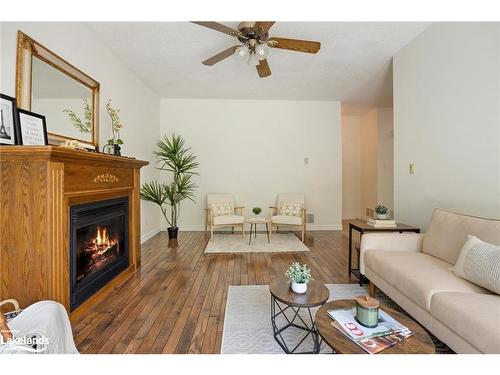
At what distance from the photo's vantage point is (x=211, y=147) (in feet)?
17.1

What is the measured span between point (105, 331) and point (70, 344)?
1.47 feet

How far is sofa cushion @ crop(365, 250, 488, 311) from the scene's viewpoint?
1.46 meters

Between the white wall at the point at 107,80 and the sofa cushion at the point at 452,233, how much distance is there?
12.2 feet

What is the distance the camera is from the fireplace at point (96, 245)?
186cm

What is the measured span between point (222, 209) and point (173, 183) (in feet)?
3.69

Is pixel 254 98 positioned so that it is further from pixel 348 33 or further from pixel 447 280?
pixel 447 280

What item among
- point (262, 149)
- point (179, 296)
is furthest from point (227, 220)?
point (179, 296)

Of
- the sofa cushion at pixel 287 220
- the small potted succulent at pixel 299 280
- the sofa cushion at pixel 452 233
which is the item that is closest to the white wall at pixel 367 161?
the sofa cushion at pixel 287 220

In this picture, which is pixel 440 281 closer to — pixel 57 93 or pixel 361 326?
pixel 361 326

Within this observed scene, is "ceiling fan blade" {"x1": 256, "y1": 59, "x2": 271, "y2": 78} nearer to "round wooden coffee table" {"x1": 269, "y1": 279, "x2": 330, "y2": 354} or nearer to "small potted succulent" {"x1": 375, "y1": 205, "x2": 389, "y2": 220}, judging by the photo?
"small potted succulent" {"x1": 375, "y1": 205, "x2": 389, "y2": 220}

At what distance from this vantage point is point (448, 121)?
2348 millimetres

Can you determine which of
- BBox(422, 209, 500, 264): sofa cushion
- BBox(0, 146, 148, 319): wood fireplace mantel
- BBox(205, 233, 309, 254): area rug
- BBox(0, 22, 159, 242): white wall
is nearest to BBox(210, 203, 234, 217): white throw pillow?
BBox(205, 233, 309, 254): area rug

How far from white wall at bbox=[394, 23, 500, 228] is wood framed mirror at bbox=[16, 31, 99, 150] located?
3868mm
